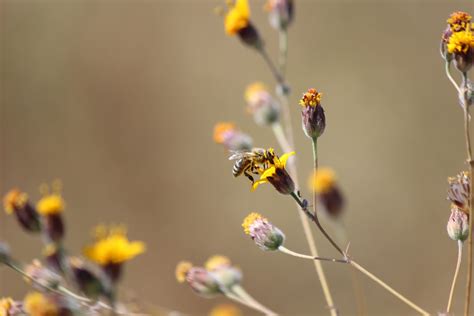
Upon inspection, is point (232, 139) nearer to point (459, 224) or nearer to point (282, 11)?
point (282, 11)

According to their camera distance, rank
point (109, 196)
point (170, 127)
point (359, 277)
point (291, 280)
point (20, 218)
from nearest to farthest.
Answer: point (20, 218) → point (359, 277) → point (291, 280) → point (109, 196) → point (170, 127)

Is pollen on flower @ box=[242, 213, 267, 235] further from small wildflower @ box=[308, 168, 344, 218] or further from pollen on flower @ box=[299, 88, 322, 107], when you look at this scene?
small wildflower @ box=[308, 168, 344, 218]

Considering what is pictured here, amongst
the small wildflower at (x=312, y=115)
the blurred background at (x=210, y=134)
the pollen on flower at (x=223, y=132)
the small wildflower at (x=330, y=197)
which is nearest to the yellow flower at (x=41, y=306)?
the small wildflower at (x=312, y=115)

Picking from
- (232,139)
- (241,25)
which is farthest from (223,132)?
(241,25)

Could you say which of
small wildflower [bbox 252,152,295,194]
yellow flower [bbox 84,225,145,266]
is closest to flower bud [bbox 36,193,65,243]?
yellow flower [bbox 84,225,145,266]

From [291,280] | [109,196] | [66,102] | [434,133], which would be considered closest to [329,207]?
[291,280]

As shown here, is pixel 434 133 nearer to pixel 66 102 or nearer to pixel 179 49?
pixel 179 49

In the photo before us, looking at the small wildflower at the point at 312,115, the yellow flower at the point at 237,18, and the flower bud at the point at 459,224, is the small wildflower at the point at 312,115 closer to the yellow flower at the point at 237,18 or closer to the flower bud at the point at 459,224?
the flower bud at the point at 459,224

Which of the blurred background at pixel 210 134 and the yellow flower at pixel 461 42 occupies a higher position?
the blurred background at pixel 210 134
